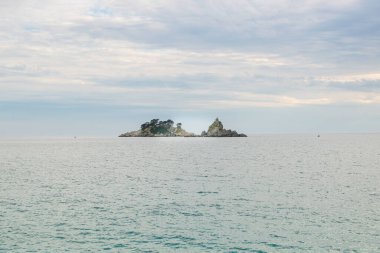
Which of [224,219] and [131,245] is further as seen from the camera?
[224,219]

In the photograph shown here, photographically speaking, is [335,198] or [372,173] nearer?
[335,198]

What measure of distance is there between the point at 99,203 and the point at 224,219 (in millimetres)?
19475

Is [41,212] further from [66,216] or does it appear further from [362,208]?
[362,208]

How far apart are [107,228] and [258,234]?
49.5ft

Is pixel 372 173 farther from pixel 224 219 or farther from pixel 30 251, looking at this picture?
pixel 30 251

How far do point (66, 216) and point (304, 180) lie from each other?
50129mm

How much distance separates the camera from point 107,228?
4206cm

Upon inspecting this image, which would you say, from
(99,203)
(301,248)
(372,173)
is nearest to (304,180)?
(372,173)

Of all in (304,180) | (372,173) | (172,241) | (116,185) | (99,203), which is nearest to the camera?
(172,241)

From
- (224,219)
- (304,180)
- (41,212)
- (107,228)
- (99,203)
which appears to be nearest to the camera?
(107,228)

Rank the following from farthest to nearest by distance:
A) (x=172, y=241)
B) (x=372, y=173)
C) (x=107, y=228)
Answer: (x=372, y=173) → (x=107, y=228) → (x=172, y=241)

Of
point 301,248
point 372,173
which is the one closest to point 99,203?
point 301,248

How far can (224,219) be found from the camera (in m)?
45.8

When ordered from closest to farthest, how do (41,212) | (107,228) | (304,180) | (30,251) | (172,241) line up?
1. (30,251)
2. (172,241)
3. (107,228)
4. (41,212)
5. (304,180)
